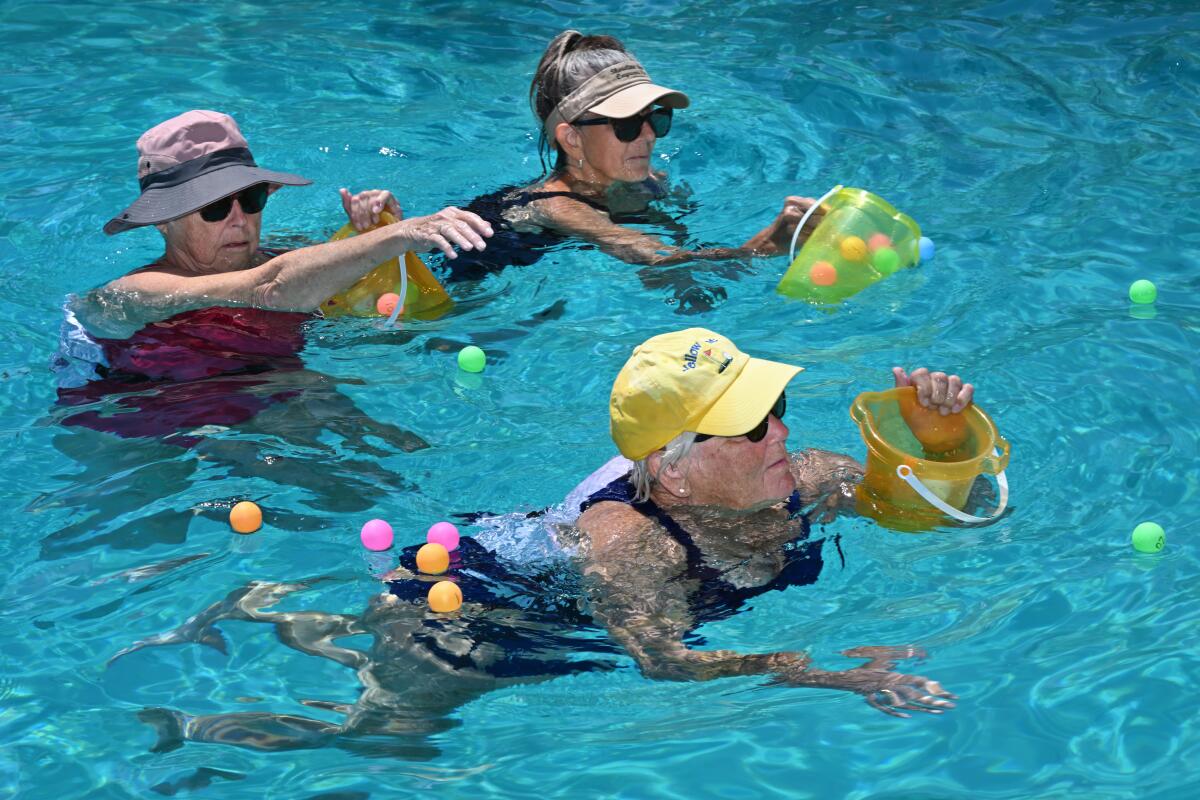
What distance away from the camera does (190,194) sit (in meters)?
5.75

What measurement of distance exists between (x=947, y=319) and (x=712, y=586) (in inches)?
113

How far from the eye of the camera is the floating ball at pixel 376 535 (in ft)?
16.7

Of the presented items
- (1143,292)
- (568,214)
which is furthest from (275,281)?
(1143,292)

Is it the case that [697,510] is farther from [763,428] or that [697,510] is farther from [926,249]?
[926,249]

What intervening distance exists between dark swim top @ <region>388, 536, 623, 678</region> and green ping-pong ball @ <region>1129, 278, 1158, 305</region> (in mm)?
3627

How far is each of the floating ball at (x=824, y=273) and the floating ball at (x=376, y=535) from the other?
7.62ft

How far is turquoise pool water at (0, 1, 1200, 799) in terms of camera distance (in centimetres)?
422

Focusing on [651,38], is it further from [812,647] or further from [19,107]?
[812,647]

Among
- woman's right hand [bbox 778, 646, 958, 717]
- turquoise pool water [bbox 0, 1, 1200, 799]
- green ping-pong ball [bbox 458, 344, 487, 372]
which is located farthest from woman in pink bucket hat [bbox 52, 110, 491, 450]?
woman's right hand [bbox 778, 646, 958, 717]

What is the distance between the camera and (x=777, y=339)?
657 cm

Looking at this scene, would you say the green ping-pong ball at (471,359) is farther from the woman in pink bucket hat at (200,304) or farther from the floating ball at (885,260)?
the floating ball at (885,260)

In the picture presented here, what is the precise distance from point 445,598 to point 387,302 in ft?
7.19

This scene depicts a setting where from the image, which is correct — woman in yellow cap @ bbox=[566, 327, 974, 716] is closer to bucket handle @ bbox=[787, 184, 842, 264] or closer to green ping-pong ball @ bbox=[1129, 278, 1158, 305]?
bucket handle @ bbox=[787, 184, 842, 264]

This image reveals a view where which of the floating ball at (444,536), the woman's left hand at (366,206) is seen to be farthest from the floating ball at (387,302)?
the floating ball at (444,536)
